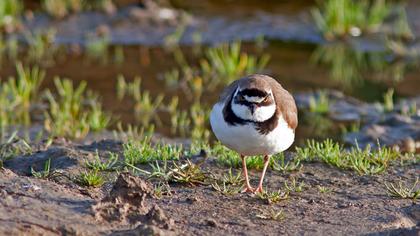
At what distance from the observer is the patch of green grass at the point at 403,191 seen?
6.40 m

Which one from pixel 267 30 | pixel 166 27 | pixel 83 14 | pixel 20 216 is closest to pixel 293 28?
pixel 267 30

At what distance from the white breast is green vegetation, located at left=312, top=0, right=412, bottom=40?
6759mm

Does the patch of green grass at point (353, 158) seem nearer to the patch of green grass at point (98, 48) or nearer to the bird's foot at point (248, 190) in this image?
the bird's foot at point (248, 190)

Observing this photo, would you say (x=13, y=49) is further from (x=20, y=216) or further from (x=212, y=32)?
(x=20, y=216)

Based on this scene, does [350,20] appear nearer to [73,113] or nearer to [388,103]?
[388,103]

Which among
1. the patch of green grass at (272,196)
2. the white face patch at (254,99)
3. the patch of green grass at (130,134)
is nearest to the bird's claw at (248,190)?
the patch of green grass at (272,196)

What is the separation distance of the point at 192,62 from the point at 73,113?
2.86 metres

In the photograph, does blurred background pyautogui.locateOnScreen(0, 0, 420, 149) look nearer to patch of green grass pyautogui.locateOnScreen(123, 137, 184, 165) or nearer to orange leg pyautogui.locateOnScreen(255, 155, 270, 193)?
patch of green grass pyautogui.locateOnScreen(123, 137, 184, 165)

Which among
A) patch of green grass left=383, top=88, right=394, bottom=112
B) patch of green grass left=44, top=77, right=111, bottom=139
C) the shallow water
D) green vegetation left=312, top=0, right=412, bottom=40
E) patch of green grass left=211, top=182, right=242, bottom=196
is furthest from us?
green vegetation left=312, top=0, right=412, bottom=40

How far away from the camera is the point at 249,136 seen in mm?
5891

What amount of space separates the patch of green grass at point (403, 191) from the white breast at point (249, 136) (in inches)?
34.4

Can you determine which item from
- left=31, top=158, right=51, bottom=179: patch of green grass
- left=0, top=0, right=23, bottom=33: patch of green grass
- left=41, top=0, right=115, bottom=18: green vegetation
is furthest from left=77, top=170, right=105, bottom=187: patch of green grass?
left=41, top=0, right=115, bottom=18: green vegetation

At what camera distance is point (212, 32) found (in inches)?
516

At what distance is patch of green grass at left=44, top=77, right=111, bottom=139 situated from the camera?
29.1 ft
